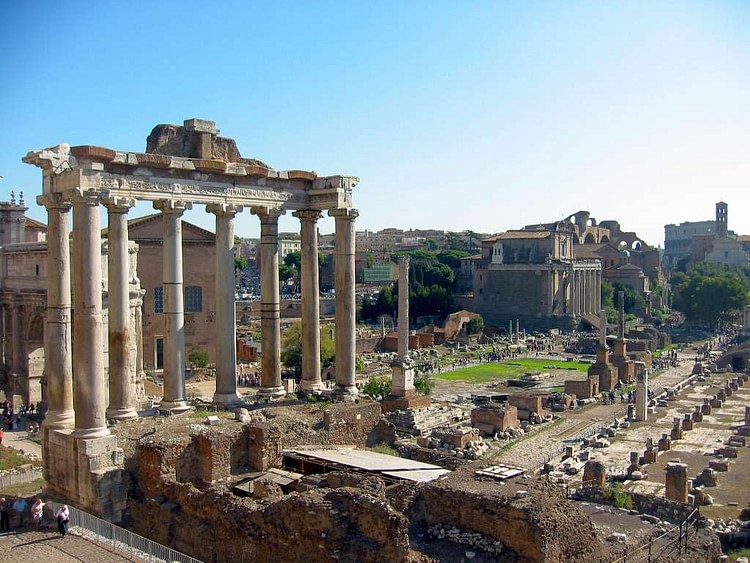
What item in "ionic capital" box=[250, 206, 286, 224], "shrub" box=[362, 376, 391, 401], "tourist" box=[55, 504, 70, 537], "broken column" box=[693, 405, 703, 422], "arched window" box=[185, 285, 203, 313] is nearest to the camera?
"tourist" box=[55, 504, 70, 537]

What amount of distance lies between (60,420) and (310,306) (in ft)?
21.7

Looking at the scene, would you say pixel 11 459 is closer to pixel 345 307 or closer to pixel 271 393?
pixel 271 393

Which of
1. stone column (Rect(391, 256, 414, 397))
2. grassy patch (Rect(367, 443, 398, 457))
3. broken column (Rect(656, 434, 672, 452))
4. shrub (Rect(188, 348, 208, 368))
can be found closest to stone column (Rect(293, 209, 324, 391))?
grassy patch (Rect(367, 443, 398, 457))

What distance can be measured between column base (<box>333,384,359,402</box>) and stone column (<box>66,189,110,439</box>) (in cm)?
612

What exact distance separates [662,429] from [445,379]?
56.3 ft

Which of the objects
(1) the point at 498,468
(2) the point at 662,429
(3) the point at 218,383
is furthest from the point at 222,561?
(2) the point at 662,429

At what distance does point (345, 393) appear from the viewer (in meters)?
18.9

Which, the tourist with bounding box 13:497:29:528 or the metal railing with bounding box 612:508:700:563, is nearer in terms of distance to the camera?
the metal railing with bounding box 612:508:700:563

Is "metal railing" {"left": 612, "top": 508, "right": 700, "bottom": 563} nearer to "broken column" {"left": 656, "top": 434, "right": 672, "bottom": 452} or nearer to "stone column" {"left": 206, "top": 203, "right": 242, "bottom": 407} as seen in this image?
"stone column" {"left": 206, "top": 203, "right": 242, "bottom": 407}

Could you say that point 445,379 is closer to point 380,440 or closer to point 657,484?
point 657,484

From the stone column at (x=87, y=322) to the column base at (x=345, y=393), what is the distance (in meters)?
6.12

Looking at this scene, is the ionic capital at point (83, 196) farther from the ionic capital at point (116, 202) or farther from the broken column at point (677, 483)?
the broken column at point (677, 483)

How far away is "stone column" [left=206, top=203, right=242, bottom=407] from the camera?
17.2 meters

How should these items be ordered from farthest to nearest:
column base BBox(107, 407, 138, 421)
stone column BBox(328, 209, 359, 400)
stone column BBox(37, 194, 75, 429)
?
stone column BBox(328, 209, 359, 400) → column base BBox(107, 407, 138, 421) → stone column BBox(37, 194, 75, 429)
